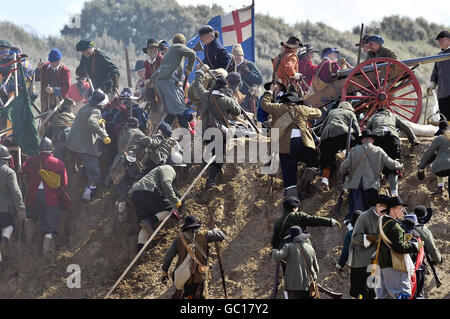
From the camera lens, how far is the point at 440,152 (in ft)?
44.4

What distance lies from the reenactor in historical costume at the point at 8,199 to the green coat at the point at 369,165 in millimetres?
5540

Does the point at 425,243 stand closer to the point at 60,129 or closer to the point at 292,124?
the point at 292,124

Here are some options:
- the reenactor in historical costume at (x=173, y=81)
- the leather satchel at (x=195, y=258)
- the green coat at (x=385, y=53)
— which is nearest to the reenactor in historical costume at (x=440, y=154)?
the green coat at (x=385, y=53)

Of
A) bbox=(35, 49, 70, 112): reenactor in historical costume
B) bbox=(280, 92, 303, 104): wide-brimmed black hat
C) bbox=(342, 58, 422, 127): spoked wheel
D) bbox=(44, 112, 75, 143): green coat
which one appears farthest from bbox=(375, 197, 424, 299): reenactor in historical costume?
bbox=(35, 49, 70, 112): reenactor in historical costume

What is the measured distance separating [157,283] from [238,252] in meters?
1.32

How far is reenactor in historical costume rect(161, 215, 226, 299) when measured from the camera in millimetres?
11953

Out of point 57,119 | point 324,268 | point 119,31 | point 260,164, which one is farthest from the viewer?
point 119,31

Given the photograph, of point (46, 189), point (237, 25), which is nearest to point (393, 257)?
point (46, 189)
